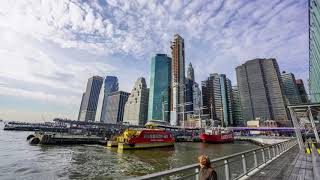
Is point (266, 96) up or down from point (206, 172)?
up

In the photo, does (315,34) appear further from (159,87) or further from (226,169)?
(159,87)

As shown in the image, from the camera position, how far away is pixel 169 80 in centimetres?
19812

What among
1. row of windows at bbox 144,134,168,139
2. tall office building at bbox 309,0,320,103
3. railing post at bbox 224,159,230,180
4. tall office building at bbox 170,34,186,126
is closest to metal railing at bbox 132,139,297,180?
railing post at bbox 224,159,230,180

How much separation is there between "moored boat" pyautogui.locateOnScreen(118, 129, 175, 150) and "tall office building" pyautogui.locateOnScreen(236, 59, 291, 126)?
158 metres

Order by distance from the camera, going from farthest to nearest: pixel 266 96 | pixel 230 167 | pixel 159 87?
pixel 159 87 → pixel 266 96 → pixel 230 167

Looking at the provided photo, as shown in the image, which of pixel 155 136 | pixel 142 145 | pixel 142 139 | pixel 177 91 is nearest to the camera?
pixel 142 145

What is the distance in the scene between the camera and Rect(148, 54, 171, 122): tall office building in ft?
601

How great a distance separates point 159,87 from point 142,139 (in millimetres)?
147368

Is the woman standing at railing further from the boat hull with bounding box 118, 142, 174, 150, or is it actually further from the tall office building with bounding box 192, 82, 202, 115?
the tall office building with bounding box 192, 82, 202, 115

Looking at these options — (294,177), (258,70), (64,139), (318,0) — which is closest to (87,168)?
(294,177)

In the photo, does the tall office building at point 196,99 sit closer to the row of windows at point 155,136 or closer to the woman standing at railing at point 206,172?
the row of windows at point 155,136

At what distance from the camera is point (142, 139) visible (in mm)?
40406

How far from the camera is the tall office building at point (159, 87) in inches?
7210

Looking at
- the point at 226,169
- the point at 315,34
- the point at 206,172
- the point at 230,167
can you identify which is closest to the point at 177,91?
the point at 315,34
